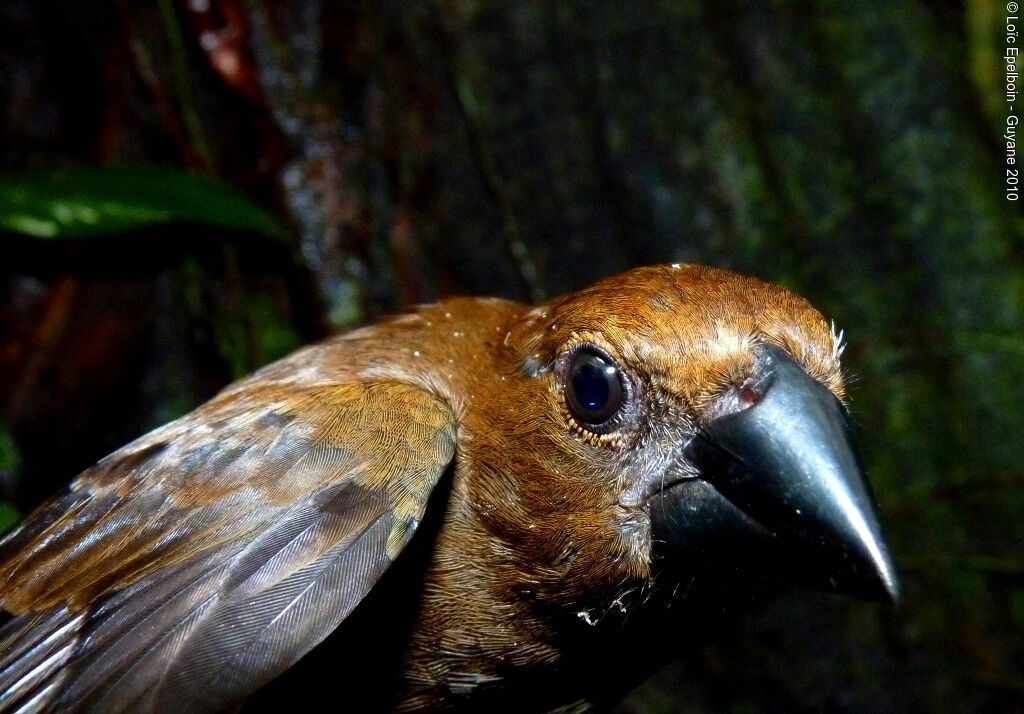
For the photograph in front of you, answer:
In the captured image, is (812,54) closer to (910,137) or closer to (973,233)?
(910,137)

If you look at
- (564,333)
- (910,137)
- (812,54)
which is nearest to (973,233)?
(910,137)

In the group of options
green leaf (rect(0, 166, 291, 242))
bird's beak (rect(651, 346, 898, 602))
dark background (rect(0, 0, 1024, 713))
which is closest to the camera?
bird's beak (rect(651, 346, 898, 602))

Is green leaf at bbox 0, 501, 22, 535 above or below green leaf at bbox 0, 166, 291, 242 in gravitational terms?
below

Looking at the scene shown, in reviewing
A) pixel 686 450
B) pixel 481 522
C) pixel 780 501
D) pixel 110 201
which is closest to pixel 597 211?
pixel 110 201
